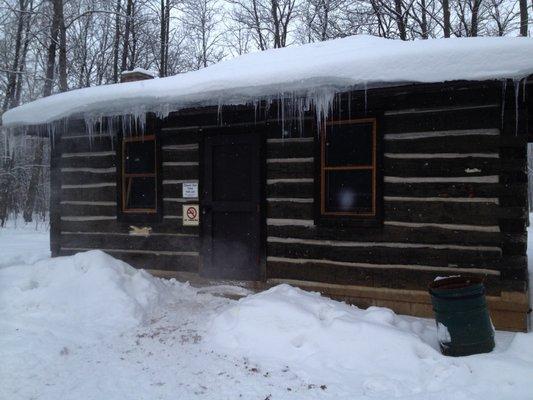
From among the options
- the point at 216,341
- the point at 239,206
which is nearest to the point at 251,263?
the point at 239,206

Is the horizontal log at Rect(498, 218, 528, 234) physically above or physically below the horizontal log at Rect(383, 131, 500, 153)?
below

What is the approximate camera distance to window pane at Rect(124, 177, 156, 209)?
7407mm

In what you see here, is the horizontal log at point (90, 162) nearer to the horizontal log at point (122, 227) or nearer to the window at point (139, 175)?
the window at point (139, 175)

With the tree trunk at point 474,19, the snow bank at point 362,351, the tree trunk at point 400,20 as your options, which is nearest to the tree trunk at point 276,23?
the tree trunk at point 400,20

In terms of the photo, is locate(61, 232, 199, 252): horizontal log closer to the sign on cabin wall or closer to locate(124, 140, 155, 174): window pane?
the sign on cabin wall

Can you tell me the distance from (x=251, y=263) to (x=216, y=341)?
211cm

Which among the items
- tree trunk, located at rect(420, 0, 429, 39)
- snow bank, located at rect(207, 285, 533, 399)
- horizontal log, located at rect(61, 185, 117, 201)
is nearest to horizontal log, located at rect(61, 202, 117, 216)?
horizontal log, located at rect(61, 185, 117, 201)

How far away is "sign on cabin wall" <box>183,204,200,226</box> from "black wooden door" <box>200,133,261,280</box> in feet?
0.34

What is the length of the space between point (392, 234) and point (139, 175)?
13.8 feet

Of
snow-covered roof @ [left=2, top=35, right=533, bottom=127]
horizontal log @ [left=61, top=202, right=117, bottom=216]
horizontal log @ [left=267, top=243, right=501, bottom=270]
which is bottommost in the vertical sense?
horizontal log @ [left=267, top=243, right=501, bottom=270]

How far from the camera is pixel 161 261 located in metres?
7.12

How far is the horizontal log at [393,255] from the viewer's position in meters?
5.09

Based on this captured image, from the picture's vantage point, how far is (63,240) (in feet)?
26.2

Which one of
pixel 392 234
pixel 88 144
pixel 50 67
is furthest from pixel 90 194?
pixel 50 67
